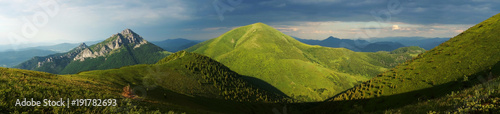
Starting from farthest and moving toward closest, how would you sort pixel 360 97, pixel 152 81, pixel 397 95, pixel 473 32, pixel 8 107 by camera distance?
pixel 152 81 → pixel 473 32 → pixel 360 97 → pixel 397 95 → pixel 8 107

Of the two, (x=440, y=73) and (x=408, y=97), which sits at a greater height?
(x=440, y=73)

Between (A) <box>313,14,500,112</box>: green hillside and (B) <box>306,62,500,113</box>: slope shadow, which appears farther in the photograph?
(A) <box>313,14,500,112</box>: green hillside

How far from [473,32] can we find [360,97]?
91.7 metres

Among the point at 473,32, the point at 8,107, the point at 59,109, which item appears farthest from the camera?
the point at 473,32

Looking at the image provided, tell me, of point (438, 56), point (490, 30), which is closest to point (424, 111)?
point (438, 56)

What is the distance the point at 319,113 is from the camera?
379 ft

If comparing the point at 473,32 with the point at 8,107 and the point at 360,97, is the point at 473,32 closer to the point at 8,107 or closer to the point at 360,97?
the point at 360,97

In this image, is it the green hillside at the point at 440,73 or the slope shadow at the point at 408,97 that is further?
the green hillside at the point at 440,73

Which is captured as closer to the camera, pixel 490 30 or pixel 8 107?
pixel 8 107

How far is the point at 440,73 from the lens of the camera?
8519 centimetres

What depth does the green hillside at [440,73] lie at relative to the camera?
6988cm

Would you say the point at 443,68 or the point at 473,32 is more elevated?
the point at 473,32

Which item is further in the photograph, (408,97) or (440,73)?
(440,73)

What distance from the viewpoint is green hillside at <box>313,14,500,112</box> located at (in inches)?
2751
